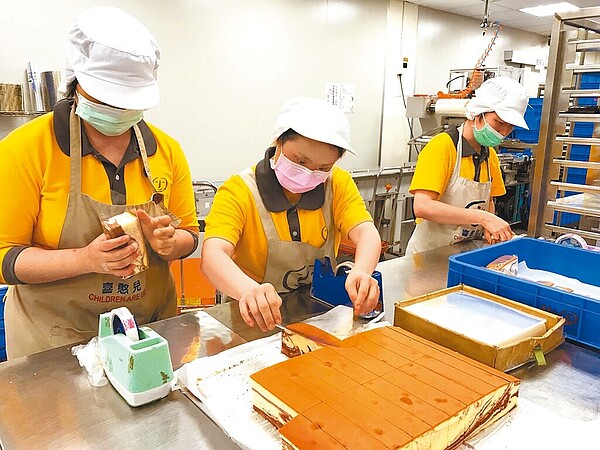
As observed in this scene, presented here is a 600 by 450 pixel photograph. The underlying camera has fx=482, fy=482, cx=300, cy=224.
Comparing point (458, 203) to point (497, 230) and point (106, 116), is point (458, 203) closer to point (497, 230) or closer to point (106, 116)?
point (497, 230)

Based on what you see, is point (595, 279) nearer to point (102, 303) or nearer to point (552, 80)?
point (552, 80)

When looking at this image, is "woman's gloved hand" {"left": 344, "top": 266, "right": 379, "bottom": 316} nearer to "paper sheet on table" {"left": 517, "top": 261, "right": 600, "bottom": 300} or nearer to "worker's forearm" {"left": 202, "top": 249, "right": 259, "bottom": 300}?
"worker's forearm" {"left": 202, "top": 249, "right": 259, "bottom": 300}

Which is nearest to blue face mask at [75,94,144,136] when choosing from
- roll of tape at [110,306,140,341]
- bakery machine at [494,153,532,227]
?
roll of tape at [110,306,140,341]

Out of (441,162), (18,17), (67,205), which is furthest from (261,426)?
(18,17)

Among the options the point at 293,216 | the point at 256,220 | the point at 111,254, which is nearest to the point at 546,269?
the point at 293,216

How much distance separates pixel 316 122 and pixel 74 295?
0.84 m

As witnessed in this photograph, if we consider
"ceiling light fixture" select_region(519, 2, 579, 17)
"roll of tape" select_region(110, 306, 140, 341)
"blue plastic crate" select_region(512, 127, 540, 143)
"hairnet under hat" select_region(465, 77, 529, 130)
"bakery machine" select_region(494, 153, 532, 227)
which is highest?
"ceiling light fixture" select_region(519, 2, 579, 17)

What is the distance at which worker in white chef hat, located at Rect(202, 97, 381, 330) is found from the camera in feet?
4.60

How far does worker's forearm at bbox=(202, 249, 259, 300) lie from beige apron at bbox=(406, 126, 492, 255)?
1.46 metres

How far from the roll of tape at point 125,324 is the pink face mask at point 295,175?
0.67m

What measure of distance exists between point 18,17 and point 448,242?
321cm

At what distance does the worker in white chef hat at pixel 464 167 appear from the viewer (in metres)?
2.36

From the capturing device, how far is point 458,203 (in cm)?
253

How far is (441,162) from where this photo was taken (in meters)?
2.38
